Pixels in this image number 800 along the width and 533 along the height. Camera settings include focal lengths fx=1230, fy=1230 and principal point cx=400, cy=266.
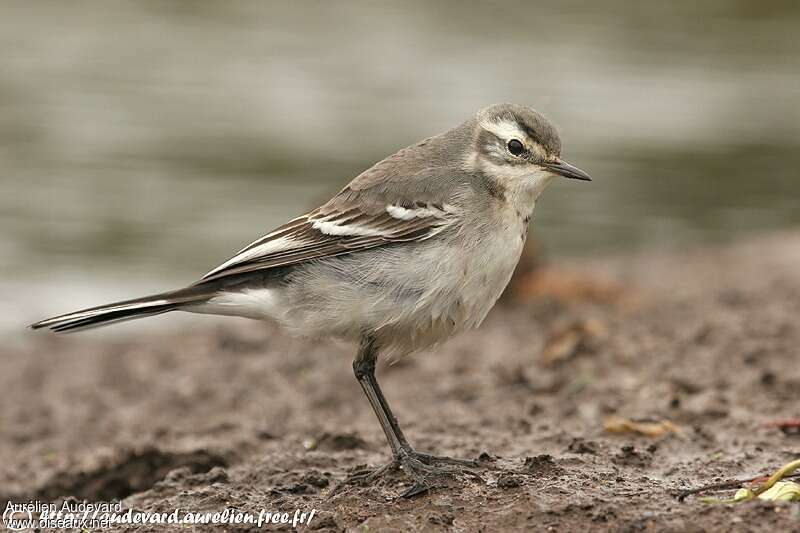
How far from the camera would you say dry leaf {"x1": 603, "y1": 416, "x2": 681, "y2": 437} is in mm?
8047

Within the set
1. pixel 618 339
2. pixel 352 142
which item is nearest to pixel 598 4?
pixel 352 142

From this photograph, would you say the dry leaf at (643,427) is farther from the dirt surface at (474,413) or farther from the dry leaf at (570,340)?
the dry leaf at (570,340)

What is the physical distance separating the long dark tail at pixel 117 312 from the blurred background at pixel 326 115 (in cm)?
782

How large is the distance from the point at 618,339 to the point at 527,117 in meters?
4.11

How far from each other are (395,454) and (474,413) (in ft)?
8.07

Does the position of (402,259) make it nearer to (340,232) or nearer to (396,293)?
(396,293)

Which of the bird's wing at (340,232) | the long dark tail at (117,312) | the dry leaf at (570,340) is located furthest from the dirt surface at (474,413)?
the bird's wing at (340,232)

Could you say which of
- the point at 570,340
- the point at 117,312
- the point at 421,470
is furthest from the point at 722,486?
the point at 570,340

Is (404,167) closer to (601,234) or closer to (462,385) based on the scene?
(462,385)

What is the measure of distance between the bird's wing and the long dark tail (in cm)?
20

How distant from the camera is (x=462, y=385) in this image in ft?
34.1

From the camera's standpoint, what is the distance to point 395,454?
6.99m

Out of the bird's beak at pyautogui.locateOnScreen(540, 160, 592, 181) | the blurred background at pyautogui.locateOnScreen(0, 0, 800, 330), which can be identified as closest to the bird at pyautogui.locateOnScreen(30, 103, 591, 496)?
the bird's beak at pyautogui.locateOnScreen(540, 160, 592, 181)

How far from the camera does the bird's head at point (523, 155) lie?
729 cm
